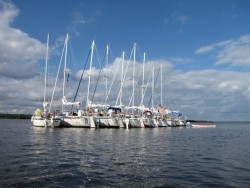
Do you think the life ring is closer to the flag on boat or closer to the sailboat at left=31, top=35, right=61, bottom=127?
the flag on boat

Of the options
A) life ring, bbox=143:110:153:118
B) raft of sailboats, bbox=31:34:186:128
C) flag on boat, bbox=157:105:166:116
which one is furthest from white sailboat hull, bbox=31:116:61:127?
flag on boat, bbox=157:105:166:116

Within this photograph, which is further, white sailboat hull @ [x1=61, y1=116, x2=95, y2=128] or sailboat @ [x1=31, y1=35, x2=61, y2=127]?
white sailboat hull @ [x1=61, y1=116, x2=95, y2=128]

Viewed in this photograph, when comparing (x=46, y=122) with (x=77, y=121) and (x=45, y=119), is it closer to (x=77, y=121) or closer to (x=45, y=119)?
(x=45, y=119)

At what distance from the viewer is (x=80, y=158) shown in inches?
953

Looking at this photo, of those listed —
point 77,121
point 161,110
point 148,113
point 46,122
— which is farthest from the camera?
point 161,110

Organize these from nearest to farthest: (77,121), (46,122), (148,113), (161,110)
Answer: (46,122)
(77,121)
(148,113)
(161,110)

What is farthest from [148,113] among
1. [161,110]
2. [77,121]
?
[77,121]

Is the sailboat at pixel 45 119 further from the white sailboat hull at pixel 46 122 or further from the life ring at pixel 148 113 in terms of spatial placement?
the life ring at pixel 148 113

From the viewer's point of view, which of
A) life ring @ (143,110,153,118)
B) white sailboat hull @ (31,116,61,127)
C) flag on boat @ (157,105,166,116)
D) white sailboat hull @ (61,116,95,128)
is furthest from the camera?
flag on boat @ (157,105,166,116)

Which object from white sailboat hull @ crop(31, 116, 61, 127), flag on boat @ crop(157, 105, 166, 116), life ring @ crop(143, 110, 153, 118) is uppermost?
flag on boat @ crop(157, 105, 166, 116)

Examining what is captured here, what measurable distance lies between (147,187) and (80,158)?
408 inches

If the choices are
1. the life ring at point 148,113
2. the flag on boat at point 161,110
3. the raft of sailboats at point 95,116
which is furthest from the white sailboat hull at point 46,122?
the flag on boat at point 161,110

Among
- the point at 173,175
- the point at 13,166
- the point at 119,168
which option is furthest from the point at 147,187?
the point at 13,166

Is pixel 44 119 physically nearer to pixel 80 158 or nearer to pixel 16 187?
pixel 80 158
